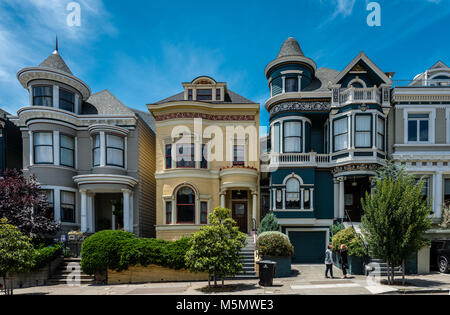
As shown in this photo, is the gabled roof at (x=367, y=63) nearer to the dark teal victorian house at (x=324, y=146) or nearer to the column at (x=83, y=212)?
the dark teal victorian house at (x=324, y=146)

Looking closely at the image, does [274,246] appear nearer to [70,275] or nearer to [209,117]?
[209,117]

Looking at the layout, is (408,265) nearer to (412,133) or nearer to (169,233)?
(412,133)

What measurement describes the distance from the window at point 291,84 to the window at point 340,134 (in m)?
3.63

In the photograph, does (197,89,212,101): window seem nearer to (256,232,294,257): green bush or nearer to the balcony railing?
the balcony railing

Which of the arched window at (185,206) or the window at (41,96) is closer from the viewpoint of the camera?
the window at (41,96)

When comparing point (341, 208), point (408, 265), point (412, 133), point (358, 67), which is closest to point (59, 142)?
point (341, 208)

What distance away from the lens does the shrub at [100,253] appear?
43.3ft

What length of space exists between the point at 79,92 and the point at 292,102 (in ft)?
48.9

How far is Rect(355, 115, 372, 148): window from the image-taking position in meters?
17.3

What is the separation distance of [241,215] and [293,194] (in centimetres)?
393

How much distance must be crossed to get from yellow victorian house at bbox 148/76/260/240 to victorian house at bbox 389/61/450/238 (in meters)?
9.28

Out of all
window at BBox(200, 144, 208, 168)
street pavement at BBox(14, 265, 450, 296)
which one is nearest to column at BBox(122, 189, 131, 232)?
street pavement at BBox(14, 265, 450, 296)

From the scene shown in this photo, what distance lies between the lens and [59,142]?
58.4 ft

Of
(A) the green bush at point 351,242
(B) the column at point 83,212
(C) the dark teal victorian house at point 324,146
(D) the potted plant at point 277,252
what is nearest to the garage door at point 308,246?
(C) the dark teal victorian house at point 324,146
